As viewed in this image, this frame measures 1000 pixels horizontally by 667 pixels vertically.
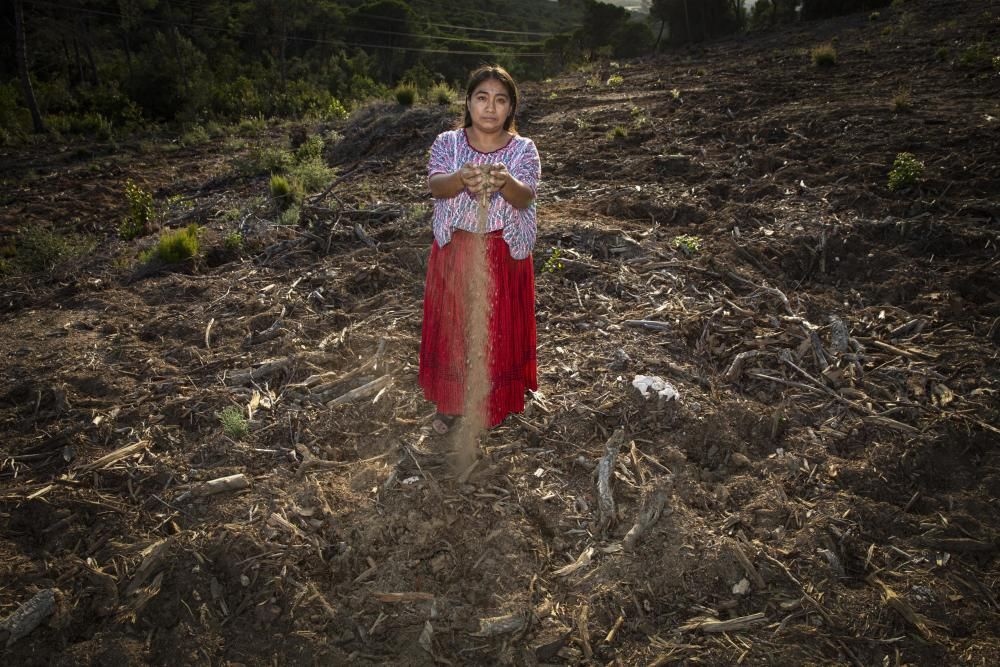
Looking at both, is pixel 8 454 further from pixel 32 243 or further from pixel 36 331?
pixel 32 243

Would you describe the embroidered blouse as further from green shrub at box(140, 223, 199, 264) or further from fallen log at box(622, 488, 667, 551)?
green shrub at box(140, 223, 199, 264)

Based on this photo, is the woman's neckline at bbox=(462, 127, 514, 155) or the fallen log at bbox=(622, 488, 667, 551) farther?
the woman's neckline at bbox=(462, 127, 514, 155)

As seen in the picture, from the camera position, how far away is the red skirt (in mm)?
2514

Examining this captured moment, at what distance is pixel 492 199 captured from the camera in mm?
2408

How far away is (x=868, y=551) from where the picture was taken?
2.16 metres

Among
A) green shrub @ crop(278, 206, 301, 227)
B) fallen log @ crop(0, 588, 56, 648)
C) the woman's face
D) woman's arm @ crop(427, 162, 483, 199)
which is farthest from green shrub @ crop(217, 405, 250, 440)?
green shrub @ crop(278, 206, 301, 227)

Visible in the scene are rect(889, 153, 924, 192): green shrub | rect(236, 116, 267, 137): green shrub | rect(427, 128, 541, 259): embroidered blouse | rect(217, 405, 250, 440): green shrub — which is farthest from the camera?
rect(236, 116, 267, 137): green shrub

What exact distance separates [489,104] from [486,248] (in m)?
0.62

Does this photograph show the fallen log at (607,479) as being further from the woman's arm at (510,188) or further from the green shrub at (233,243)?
the green shrub at (233,243)

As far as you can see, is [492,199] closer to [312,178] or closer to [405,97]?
[312,178]

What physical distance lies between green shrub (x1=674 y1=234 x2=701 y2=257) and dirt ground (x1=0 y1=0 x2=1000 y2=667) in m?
0.08

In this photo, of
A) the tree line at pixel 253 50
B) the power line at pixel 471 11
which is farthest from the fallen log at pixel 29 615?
the power line at pixel 471 11

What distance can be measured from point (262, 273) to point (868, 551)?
4386 mm

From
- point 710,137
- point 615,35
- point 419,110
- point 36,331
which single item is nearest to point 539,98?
point 419,110
